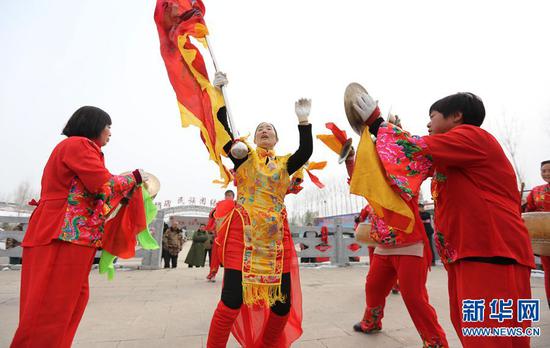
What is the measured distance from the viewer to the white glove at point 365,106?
1789 mm

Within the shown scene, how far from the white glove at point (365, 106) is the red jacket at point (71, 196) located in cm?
172

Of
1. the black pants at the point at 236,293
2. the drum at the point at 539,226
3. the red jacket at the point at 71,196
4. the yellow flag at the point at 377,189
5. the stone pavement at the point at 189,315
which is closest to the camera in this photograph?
the yellow flag at the point at 377,189

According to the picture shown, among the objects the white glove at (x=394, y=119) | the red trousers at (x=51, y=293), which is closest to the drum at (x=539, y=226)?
the white glove at (x=394, y=119)

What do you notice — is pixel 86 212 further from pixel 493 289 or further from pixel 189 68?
pixel 493 289

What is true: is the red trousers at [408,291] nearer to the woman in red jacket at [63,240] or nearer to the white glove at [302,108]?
the white glove at [302,108]

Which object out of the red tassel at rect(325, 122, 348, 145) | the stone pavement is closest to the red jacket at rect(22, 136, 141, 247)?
the stone pavement

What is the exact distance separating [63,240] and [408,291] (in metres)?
2.61

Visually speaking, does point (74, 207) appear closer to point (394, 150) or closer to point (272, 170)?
point (272, 170)

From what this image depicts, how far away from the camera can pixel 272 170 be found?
2.57 meters

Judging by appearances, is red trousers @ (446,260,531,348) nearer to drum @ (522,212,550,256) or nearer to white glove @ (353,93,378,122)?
white glove @ (353,93,378,122)

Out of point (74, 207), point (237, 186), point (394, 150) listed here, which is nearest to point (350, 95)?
point (394, 150)

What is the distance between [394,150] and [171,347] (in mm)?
2566

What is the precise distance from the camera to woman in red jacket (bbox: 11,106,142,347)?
182 cm

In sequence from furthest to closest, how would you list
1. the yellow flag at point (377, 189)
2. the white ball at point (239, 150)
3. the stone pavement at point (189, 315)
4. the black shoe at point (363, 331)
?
the black shoe at point (363, 331) → the stone pavement at point (189, 315) → the white ball at point (239, 150) → the yellow flag at point (377, 189)
